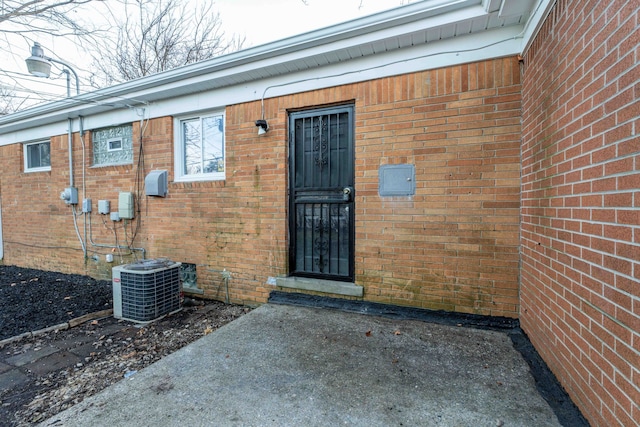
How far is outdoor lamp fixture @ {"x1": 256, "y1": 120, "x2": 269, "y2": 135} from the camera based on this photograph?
3783 millimetres

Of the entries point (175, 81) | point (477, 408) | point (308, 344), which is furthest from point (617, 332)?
point (175, 81)

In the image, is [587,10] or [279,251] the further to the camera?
[279,251]

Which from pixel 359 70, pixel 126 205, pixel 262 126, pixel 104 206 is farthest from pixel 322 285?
pixel 104 206

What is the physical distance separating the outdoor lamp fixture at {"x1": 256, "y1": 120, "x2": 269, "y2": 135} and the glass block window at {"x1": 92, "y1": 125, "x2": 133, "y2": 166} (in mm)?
2845

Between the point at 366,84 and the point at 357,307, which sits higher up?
the point at 366,84

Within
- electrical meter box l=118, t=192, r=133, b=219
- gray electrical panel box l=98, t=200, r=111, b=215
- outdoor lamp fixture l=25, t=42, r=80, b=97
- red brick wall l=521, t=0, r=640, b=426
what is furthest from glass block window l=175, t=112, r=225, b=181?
red brick wall l=521, t=0, r=640, b=426

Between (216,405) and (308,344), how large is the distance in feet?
3.10

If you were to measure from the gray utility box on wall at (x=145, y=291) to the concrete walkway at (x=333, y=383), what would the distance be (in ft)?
4.77

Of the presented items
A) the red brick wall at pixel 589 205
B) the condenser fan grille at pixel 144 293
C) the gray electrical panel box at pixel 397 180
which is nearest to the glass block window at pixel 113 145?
the condenser fan grille at pixel 144 293

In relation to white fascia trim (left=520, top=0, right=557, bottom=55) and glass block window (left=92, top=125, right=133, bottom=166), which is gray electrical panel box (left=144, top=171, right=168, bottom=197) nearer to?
glass block window (left=92, top=125, right=133, bottom=166)

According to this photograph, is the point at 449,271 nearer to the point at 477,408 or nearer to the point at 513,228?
the point at 513,228

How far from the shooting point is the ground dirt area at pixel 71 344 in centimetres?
237

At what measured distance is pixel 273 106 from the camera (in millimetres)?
3879

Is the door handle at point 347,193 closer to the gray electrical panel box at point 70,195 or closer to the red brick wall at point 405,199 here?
the red brick wall at point 405,199
